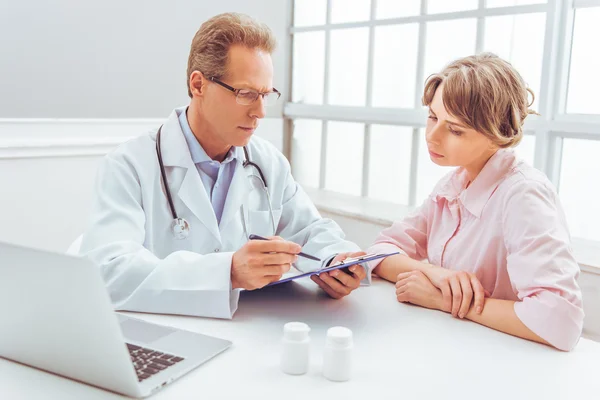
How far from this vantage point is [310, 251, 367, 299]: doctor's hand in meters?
1.33

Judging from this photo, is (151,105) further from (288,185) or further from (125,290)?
(125,290)

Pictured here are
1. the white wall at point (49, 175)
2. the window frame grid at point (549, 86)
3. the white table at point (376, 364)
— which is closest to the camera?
the white table at point (376, 364)

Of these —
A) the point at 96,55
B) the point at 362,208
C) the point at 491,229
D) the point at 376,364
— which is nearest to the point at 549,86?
the point at 362,208

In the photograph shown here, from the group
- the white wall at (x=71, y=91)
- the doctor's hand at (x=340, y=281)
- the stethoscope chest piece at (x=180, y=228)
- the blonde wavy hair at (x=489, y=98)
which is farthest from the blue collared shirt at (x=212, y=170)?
A: the white wall at (x=71, y=91)

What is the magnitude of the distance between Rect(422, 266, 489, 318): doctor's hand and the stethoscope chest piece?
611mm

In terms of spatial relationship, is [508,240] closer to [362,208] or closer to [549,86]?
[549,86]

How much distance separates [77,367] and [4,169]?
1.60 meters

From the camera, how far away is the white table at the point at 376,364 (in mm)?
893

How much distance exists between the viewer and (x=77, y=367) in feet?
2.89

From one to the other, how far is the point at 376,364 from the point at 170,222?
2.38 ft

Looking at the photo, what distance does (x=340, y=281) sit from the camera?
134 cm

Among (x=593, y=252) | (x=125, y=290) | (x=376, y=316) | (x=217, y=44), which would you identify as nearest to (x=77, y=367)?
(x=125, y=290)

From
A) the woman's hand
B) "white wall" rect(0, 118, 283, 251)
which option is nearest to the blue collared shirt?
the woman's hand

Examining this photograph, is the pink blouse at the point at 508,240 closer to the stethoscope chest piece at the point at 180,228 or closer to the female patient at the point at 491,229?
the female patient at the point at 491,229
